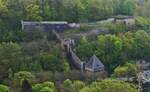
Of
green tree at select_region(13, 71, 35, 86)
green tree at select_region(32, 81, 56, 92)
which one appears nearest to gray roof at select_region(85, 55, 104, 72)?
green tree at select_region(13, 71, 35, 86)

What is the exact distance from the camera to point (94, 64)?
91.5 ft

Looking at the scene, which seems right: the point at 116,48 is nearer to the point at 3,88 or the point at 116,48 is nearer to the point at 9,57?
the point at 9,57

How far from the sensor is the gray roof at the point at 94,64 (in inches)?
1093

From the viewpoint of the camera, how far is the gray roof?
91.0 ft

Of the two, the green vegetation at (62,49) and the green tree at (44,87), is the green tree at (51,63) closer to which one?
the green vegetation at (62,49)

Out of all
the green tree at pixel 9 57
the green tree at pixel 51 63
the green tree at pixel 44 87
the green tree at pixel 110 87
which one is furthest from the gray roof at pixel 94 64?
the green tree at pixel 110 87

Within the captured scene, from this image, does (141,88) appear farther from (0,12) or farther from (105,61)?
(0,12)

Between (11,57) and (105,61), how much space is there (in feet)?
15.1

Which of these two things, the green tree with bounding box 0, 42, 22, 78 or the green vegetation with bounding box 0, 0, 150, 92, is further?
the green tree with bounding box 0, 42, 22, 78

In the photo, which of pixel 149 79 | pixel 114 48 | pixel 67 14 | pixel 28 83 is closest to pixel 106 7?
pixel 67 14

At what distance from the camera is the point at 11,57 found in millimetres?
26891

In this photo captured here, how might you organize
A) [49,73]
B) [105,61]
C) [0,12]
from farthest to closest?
[0,12] < [105,61] < [49,73]

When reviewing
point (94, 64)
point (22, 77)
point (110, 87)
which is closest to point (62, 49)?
point (94, 64)

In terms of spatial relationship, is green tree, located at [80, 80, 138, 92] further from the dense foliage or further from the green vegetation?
Answer: the dense foliage
